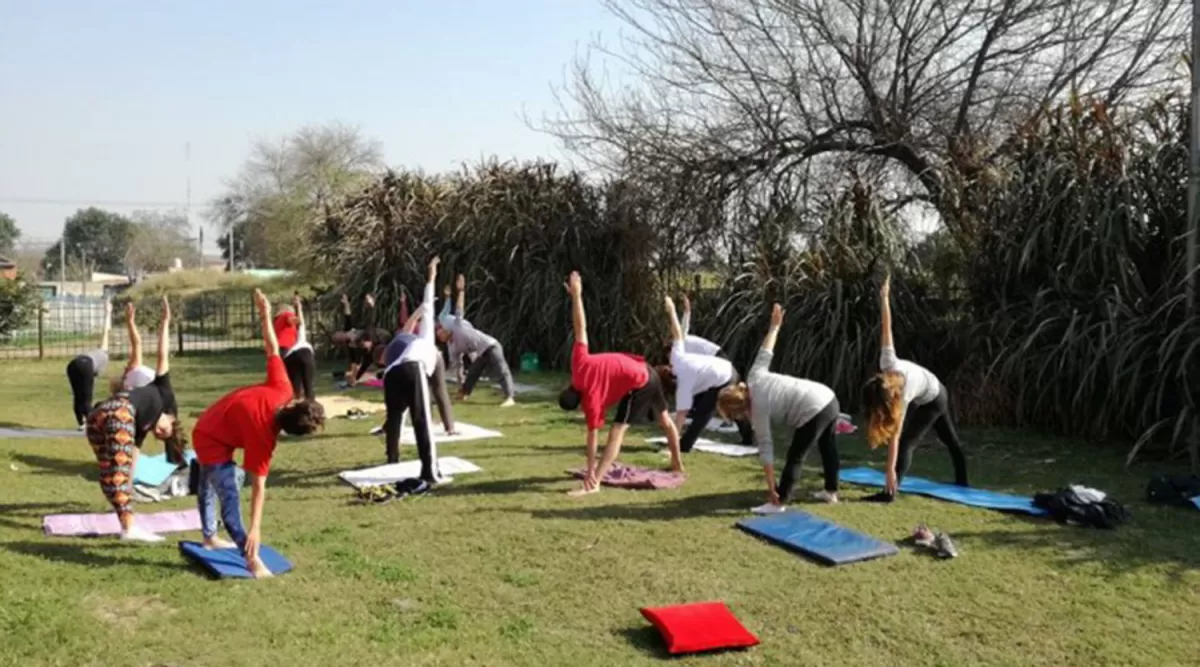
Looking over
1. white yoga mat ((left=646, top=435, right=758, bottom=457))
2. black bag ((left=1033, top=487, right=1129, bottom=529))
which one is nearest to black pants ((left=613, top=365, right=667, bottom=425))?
white yoga mat ((left=646, top=435, right=758, bottom=457))

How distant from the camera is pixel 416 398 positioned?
7.20m

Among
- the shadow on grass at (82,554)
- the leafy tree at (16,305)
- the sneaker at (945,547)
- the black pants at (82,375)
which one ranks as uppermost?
the leafy tree at (16,305)

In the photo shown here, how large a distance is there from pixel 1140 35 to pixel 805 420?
354 inches

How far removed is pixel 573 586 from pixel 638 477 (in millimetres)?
2425

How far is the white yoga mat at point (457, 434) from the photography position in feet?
29.9

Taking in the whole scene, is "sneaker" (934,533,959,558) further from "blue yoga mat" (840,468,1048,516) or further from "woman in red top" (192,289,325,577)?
"woman in red top" (192,289,325,577)

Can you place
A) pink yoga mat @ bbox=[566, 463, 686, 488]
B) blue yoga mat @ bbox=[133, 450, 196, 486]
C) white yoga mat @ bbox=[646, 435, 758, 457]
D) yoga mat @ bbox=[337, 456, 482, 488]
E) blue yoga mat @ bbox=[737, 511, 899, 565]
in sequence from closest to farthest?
blue yoga mat @ bbox=[737, 511, 899, 565] → blue yoga mat @ bbox=[133, 450, 196, 486] → pink yoga mat @ bbox=[566, 463, 686, 488] → yoga mat @ bbox=[337, 456, 482, 488] → white yoga mat @ bbox=[646, 435, 758, 457]

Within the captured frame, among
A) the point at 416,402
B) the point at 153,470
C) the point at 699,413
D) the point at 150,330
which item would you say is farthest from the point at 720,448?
the point at 150,330

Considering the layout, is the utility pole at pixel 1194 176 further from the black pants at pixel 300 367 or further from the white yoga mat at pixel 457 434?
the black pants at pixel 300 367

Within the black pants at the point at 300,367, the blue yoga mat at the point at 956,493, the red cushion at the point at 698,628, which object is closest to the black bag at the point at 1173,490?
the blue yoga mat at the point at 956,493

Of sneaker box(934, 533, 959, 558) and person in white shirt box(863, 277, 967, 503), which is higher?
person in white shirt box(863, 277, 967, 503)

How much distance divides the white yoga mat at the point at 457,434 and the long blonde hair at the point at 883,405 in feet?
13.8

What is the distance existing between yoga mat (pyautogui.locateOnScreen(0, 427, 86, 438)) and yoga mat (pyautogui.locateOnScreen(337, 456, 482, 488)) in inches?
137

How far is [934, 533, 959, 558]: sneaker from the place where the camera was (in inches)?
211
